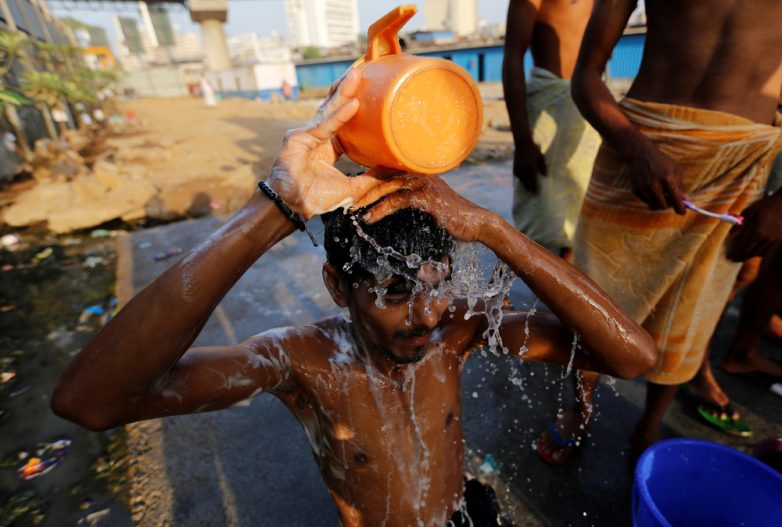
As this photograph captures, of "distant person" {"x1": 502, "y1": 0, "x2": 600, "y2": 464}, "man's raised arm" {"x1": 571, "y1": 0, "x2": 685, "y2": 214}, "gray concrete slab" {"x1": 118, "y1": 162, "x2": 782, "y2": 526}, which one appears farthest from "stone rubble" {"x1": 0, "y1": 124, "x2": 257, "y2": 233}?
"man's raised arm" {"x1": 571, "y1": 0, "x2": 685, "y2": 214}

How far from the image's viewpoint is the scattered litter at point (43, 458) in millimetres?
2447

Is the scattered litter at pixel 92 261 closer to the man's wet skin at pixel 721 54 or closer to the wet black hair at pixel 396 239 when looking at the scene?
the wet black hair at pixel 396 239

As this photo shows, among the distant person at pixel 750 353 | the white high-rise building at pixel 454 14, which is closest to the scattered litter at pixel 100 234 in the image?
the distant person at pixel 750 353

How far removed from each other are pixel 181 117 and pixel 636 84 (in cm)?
2188

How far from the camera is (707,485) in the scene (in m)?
1.67

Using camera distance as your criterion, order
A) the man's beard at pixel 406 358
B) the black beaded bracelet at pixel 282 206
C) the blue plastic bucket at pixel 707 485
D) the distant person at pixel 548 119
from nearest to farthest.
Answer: the black beaded bracelet at pixel 282 206, the man's beard at pixel 406 358, the blue plastic bucket at pixel 707 485, the distant person at pixel 548 119

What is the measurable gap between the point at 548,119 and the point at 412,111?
2.57 metres

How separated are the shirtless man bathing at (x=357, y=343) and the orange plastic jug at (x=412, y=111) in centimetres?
7

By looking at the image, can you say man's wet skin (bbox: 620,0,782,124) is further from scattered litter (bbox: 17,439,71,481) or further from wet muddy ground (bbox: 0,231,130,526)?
scattered litter (bbox: 17,439,71,481)

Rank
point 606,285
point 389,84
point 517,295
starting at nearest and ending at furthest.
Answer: point 389,84
point 606,285
point 517,295

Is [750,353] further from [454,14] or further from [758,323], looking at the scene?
[454,14]

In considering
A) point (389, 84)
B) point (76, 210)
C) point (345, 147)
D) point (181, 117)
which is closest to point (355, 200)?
point (345, 147)

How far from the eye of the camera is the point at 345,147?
3.53 feet

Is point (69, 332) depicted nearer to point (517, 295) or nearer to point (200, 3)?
point (517, 295)
